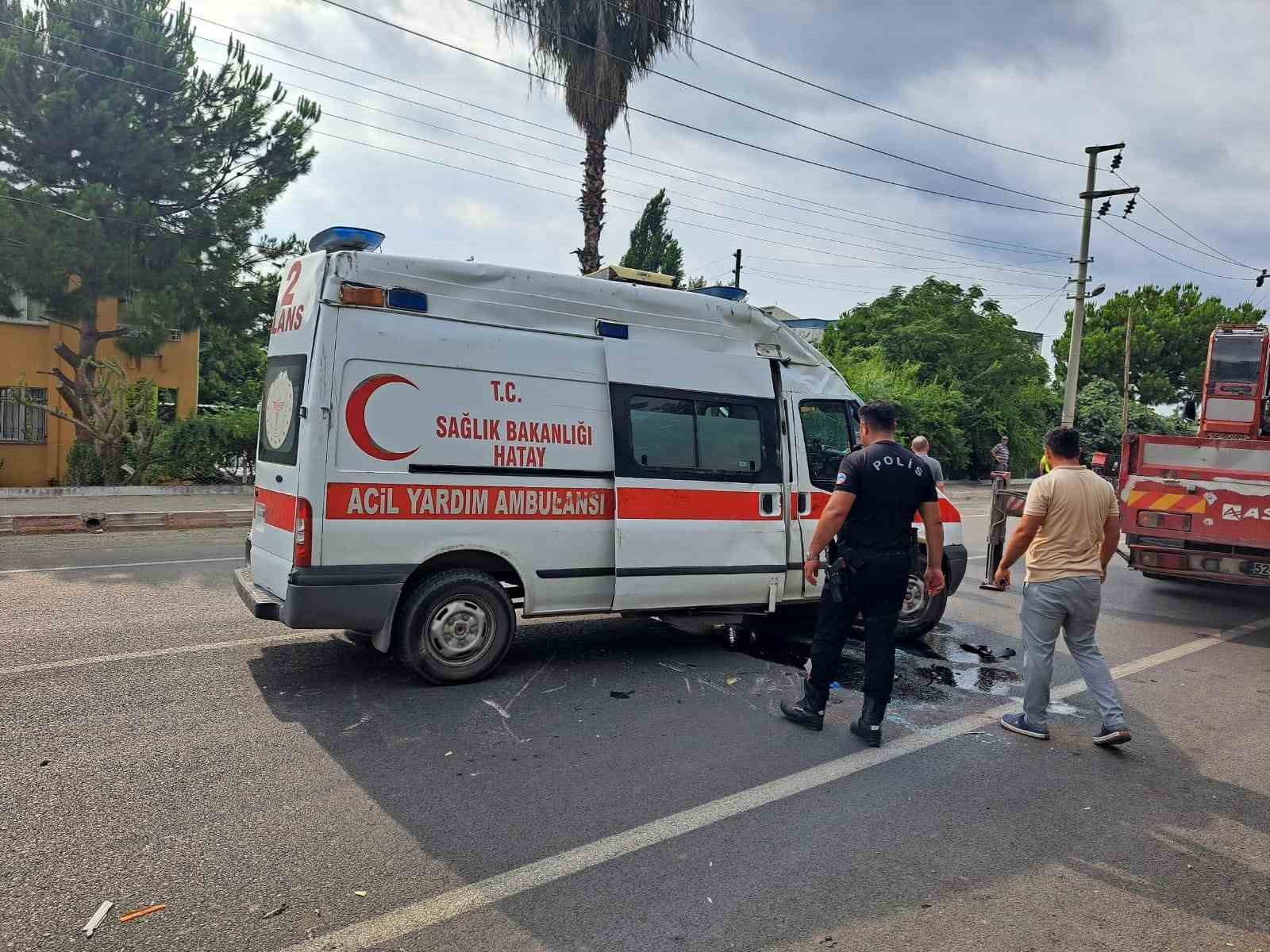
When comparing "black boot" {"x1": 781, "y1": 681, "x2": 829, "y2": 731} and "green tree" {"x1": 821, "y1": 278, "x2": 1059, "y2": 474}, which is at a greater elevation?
"green tree" {"x1": 821, "y1": 278, "x2": 1059, "y2": 474}

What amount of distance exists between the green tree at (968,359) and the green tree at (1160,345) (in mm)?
16045

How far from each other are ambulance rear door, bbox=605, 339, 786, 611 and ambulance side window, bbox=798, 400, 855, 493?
295mm

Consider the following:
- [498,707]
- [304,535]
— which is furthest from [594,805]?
[304,535]

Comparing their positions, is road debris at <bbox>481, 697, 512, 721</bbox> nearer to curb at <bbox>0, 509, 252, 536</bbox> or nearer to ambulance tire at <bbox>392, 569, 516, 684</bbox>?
ambulance tire at <bbox>392, 569, 516, 684</bbox>

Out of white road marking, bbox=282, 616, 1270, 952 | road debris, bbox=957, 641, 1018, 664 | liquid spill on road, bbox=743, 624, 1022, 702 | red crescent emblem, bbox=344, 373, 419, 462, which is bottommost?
white road marking, bbox=282, 616, 1270, 952

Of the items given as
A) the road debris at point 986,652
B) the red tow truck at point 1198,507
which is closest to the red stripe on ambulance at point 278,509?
the road debris at point 986,652

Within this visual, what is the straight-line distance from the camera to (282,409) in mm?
5598

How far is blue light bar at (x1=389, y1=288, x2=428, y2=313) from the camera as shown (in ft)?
17.4

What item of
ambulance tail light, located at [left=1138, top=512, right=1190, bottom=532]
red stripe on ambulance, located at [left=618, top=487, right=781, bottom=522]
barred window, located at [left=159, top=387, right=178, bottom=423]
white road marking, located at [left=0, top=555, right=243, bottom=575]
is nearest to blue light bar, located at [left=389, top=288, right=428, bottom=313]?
red stripe on ambulance, located at [left=618, top=487, right=781, bottom=522]

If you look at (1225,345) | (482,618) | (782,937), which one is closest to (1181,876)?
(782,937)

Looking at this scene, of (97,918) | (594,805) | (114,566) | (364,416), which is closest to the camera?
(97,918)

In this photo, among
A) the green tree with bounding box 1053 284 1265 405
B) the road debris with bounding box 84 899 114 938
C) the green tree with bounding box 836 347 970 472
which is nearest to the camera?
the road debris with bounding box 84 899 114 938

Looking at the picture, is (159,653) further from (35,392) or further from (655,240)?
(655,240)

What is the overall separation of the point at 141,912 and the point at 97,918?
0.13 metres
